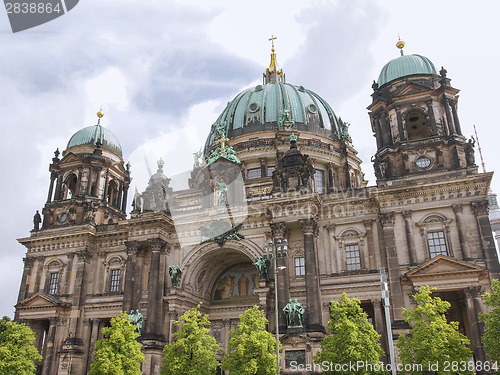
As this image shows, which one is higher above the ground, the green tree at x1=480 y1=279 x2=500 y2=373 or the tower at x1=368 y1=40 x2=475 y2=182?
the tower at x1=368 y1=40 x2=475 y2=182

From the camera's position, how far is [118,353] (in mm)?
32250

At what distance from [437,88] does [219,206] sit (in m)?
20.4

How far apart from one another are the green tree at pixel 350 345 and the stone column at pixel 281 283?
5.66 m

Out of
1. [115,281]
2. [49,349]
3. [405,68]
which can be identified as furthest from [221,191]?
[49,349]

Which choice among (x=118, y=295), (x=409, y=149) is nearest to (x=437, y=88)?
(x=409, y=149)

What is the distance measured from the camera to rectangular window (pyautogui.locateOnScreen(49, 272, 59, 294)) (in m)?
43.8

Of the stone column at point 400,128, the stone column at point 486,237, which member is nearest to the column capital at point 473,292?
the stone column at point 486,237

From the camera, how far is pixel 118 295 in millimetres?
41719

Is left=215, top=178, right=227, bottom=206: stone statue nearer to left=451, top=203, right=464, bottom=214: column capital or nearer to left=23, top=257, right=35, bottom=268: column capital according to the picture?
Result: left=451, top=203, right=464, bottom=214: column capital

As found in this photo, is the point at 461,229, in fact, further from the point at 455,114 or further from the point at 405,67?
the point at 405,67

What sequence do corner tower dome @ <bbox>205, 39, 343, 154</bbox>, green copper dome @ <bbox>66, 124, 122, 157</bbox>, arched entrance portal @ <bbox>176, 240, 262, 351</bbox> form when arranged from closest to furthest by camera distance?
arched entrance portal @ <bbox>176, 240, 262, 351</bbox> → green copper dome @ <bbox>66, 124, 122, 157</bbox> → corner tower dome @ <bbox>205, 39, 343, 154</bbox>

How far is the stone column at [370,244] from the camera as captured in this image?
35.7 metres

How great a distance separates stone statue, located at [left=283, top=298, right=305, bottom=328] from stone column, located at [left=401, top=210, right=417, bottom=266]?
28.0 ft

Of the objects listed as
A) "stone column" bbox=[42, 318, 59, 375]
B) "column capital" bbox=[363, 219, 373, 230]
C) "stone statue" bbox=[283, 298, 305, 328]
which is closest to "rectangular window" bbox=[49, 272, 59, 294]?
"stone column" bbox=[42, 318, 59, 375]
